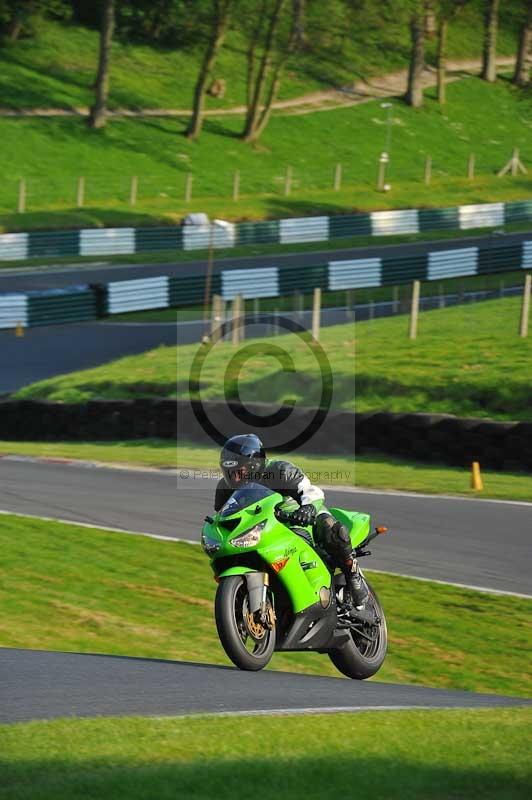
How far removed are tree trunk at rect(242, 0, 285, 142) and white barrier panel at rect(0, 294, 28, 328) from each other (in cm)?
2725

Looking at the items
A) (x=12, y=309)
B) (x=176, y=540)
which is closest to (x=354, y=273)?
(x=12, y=309)

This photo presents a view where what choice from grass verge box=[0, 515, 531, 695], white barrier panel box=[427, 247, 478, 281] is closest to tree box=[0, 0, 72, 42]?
white barrier panel box=[427, 247, 478, 281]

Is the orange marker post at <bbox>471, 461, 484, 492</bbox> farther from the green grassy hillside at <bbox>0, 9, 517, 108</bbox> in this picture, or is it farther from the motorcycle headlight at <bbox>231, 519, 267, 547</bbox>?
the green grassy hillside at <bbox>0, 9, 517, 108</bbox>

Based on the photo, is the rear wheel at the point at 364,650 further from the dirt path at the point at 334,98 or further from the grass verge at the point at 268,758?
the dirt path at the point at 334,98

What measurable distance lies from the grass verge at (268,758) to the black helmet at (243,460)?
2.12 meters

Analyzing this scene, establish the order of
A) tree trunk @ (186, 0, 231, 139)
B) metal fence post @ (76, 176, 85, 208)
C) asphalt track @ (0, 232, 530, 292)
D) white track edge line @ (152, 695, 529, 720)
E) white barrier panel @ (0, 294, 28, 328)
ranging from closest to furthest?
white track edge line @ (152, 695, 529, 720) < white barrier panel @ (0, 294, 28, 328) < asphalt track @ (0, 232, 530, 292) < metal fence post @ (76, 176, 85, 208) < tree trunk @ (186, 0, 231, 139)

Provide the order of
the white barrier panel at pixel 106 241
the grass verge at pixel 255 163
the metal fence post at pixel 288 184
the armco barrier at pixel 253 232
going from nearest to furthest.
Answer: the armco barrier at pixel 253 232 → the white barrier panel at pixel 106 241 → the grass verge at pixel 255 163 → the metal fence post at pixel 288 184

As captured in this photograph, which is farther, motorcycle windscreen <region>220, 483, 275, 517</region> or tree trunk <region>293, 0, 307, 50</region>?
tree trunk <region>293, 0, 307, 50</region>

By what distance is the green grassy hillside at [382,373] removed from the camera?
2166 cm

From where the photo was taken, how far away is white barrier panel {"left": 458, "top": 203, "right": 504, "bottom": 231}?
51438 mm

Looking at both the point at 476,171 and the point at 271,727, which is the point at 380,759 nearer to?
the point at 271,727

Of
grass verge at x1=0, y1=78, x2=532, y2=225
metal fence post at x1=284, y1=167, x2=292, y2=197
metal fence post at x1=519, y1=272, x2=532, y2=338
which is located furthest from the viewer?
metal fence post at x1=284, y1=167, x2=292, y2=197

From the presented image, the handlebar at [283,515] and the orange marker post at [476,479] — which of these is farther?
the orange marker post at [476,479]

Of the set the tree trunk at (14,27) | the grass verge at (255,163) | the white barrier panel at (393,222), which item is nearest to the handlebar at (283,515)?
the grass verge at (255,163)
